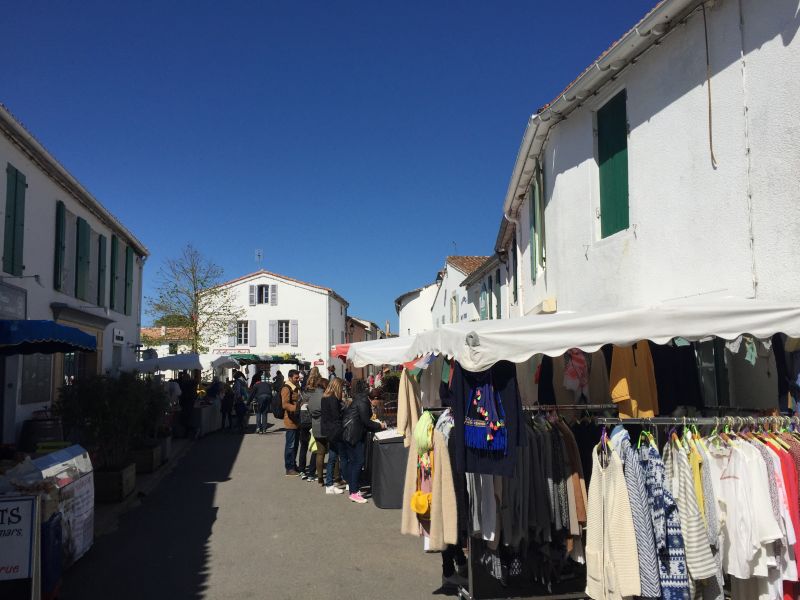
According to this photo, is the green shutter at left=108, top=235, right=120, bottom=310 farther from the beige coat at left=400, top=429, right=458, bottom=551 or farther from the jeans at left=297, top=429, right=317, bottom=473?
the beige coat at left=400, top=429, right=458, bottom=551

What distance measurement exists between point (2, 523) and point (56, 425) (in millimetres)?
6945

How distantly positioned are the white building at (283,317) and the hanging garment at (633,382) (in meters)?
37.8

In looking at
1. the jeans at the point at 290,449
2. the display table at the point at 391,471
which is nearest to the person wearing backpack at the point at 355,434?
the display table at the point at 391,471

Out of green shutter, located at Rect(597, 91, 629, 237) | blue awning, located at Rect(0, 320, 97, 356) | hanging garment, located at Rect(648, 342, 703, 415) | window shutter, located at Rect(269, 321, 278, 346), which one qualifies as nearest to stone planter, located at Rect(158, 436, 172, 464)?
blue awning, located at Rect(0, 320, 97, 356)

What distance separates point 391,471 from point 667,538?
15.8 ft

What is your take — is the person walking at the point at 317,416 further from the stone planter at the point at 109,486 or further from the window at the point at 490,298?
the window at the point at 490,298

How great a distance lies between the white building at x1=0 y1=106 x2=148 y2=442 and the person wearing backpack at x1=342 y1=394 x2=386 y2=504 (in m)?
5.75

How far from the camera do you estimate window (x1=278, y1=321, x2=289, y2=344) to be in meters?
42.4

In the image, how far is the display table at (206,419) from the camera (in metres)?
16.4

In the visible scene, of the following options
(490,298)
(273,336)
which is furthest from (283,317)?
(490,298)

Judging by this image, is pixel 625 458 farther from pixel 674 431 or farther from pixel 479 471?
pixel 479 471

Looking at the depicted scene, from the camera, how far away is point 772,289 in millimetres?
5375

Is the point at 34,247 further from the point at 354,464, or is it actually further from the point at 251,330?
the point at 251,330

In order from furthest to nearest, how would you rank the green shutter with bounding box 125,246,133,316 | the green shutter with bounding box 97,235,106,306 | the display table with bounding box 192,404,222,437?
the green shutter with bounding box 125,246,133,316 < the display table with bounding box 192,404,222,437 < the green shutter with bounding box 97,235,106,306
